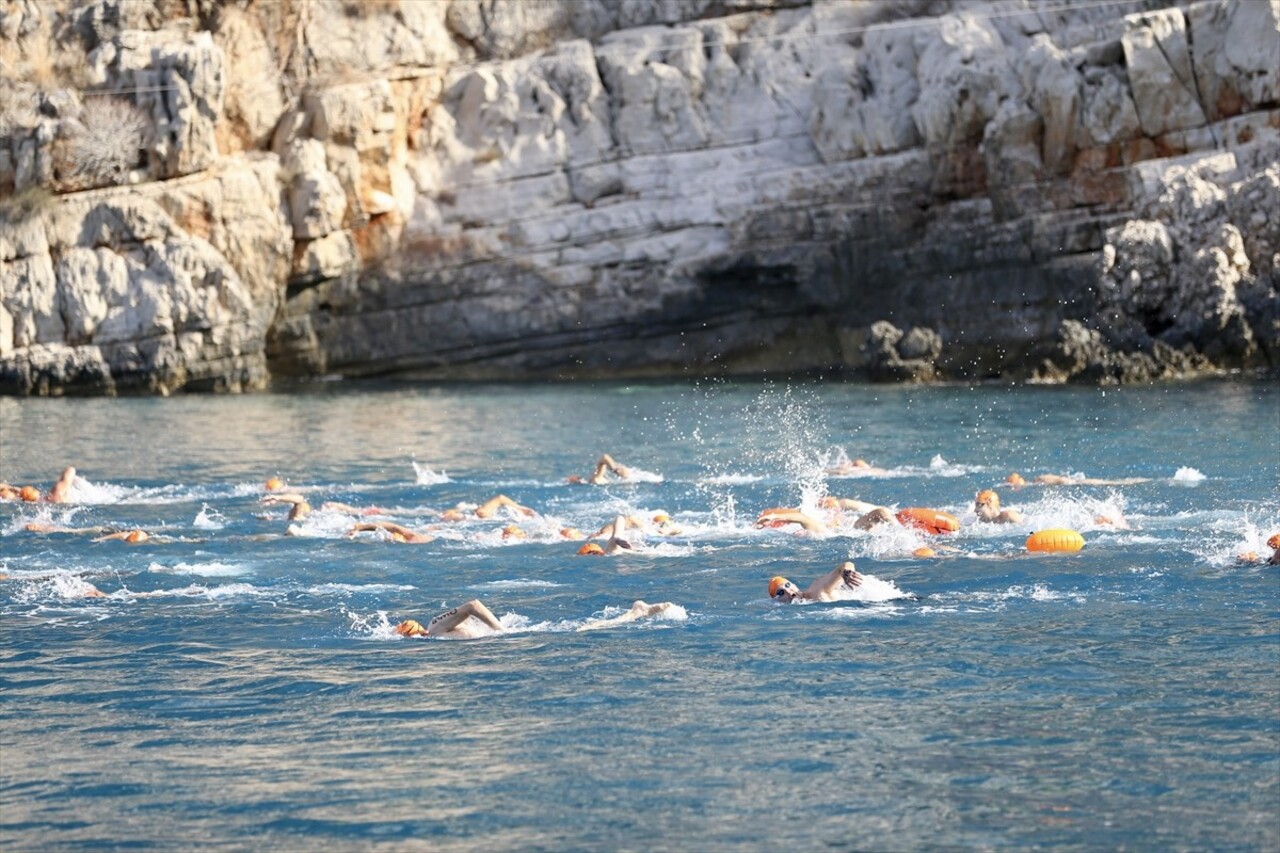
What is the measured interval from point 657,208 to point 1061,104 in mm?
11794

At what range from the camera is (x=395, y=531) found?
2234 centimetres

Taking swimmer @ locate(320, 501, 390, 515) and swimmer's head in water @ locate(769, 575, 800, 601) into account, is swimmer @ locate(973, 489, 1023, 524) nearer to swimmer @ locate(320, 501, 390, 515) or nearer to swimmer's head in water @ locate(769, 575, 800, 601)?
swimmer's head in water @ locate(769, 575, 800, 601)

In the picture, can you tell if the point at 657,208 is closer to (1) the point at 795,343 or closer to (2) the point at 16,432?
(1) the point at 795,343

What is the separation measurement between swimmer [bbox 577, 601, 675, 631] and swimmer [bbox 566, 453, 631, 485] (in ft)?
34.7

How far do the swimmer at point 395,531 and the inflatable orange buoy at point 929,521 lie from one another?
6.10 meters

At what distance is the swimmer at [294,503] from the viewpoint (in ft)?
77.8

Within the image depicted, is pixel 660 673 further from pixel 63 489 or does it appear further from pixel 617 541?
pixel 63 489

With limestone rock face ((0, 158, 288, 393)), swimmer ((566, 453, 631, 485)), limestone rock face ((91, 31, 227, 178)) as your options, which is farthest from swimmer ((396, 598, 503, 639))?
limestone rock face ((91, 31, 227, 178))

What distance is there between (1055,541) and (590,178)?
31674 mm

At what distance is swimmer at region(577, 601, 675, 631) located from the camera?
53.9ft

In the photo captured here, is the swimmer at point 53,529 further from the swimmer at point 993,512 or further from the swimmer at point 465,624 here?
the swimmer at point 993,512

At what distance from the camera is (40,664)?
15.4m

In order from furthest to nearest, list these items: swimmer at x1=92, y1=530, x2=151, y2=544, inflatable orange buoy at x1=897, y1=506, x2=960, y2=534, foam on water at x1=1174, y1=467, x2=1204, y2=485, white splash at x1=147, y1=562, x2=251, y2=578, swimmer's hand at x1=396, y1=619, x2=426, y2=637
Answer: foam on water at x1=1174, y1=467, x2=1204, y2=485, swimmer at x1=92, y1=530, x2=151, y2=544, inflatable orange buoy at x1=897, y1=506, x2=960, y2=534, white splash at x1=147, y1=562, x2=251, y2=578, swimmer's hand at x1=396, y1=619, x2=426, y2=637

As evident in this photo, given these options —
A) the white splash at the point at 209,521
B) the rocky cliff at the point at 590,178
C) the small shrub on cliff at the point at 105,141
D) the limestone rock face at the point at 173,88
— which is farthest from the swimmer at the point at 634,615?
the small shrub on cliff at the point at 105,141
